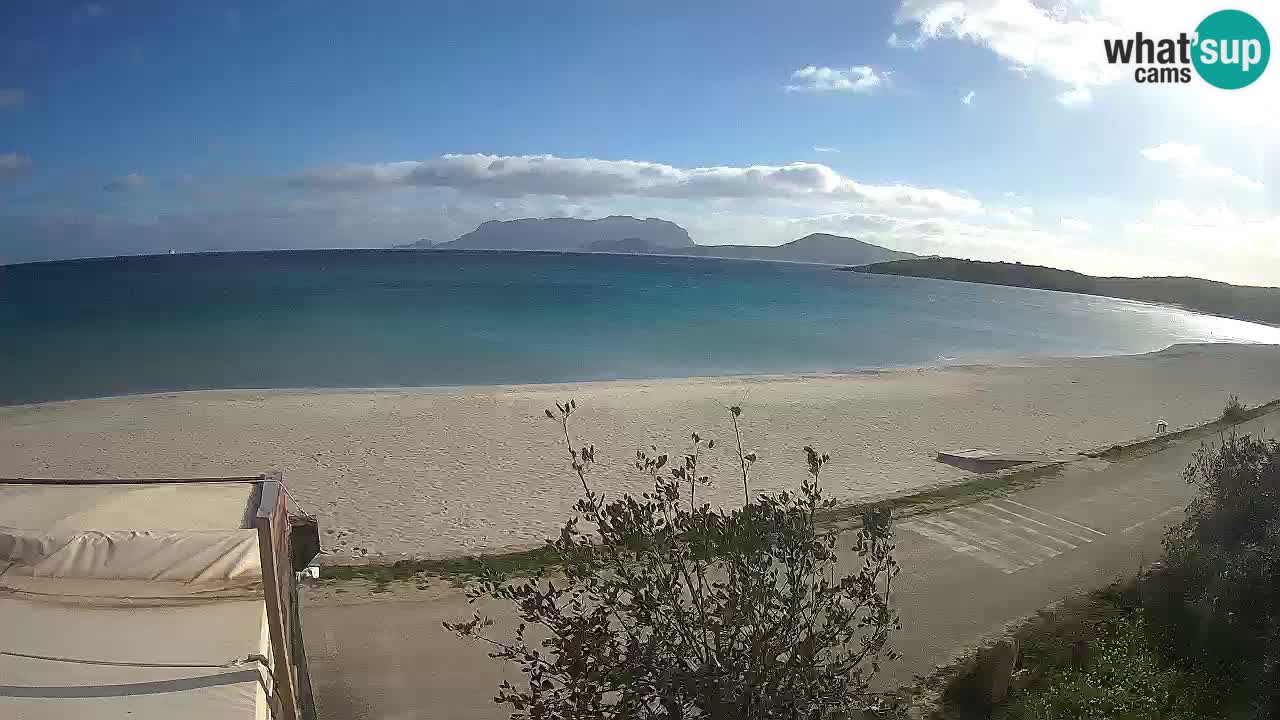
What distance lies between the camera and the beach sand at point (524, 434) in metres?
10.8

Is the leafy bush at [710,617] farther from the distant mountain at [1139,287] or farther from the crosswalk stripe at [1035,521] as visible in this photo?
the distant mountain at [1139,287]

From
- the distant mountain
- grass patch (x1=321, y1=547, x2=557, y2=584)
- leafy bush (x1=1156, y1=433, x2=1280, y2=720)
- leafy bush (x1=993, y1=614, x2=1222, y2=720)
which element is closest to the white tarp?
grass patch (x1=321, y1=547, x2=557, y2=584)

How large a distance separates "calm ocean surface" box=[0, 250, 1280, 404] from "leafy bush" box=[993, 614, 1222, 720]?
860 inches

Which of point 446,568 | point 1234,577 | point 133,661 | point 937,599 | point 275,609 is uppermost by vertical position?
point 275,609

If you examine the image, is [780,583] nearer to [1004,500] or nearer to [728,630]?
[728,630]

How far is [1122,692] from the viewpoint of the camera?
15.3 ft

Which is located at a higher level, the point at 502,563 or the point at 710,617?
the point at 710,617

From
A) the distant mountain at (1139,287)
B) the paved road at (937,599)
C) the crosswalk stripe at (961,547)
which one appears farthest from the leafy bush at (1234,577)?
the distant mountain at (1139,287)

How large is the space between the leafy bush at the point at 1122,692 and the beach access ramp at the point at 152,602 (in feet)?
12.6

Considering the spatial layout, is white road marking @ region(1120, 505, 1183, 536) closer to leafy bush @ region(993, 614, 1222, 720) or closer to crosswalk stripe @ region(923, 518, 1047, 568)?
crosswalk stripe @ region(923, 518, 1047, 568)

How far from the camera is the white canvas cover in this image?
10.6 feet

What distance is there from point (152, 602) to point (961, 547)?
21.4 ft

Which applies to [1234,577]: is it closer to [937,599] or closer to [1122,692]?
[1122,692]

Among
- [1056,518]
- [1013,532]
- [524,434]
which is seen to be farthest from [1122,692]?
[524,434]
